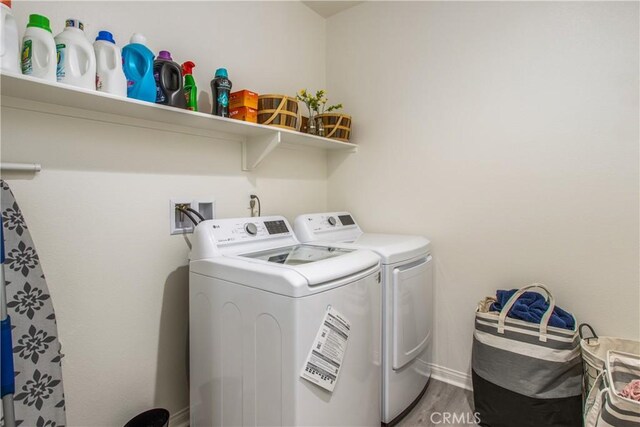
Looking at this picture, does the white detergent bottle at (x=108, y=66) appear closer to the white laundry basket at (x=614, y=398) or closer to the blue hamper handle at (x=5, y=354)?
the blue hamper handle at (x=5, y=354)

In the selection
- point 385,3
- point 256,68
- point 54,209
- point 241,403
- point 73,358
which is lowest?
point 241,403

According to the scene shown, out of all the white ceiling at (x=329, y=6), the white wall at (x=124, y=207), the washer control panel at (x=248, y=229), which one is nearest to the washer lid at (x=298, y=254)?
the washer control panel at (x=248, y=229)

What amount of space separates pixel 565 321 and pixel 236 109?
1869 millimetres

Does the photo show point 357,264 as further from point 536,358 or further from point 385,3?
point 385,3

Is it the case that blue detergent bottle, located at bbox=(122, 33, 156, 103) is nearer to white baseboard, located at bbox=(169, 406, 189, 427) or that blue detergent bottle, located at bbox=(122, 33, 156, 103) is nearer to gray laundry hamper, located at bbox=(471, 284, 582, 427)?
white baseboard, located at bbox=(169, 406, 189, 427)

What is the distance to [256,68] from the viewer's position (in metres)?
2.00

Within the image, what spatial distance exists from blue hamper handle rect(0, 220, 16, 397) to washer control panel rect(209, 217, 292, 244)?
693 mm

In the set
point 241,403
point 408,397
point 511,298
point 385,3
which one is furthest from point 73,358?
point 385,3

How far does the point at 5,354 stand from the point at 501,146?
222 centimetres

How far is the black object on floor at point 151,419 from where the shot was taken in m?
1.36

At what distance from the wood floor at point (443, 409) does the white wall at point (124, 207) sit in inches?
47.0

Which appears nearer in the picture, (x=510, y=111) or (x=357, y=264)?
(x=357, y=264)

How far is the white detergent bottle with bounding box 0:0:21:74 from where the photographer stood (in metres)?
0.95

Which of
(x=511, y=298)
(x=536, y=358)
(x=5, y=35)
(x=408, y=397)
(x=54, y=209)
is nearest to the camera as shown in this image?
(x=5, y=35)
